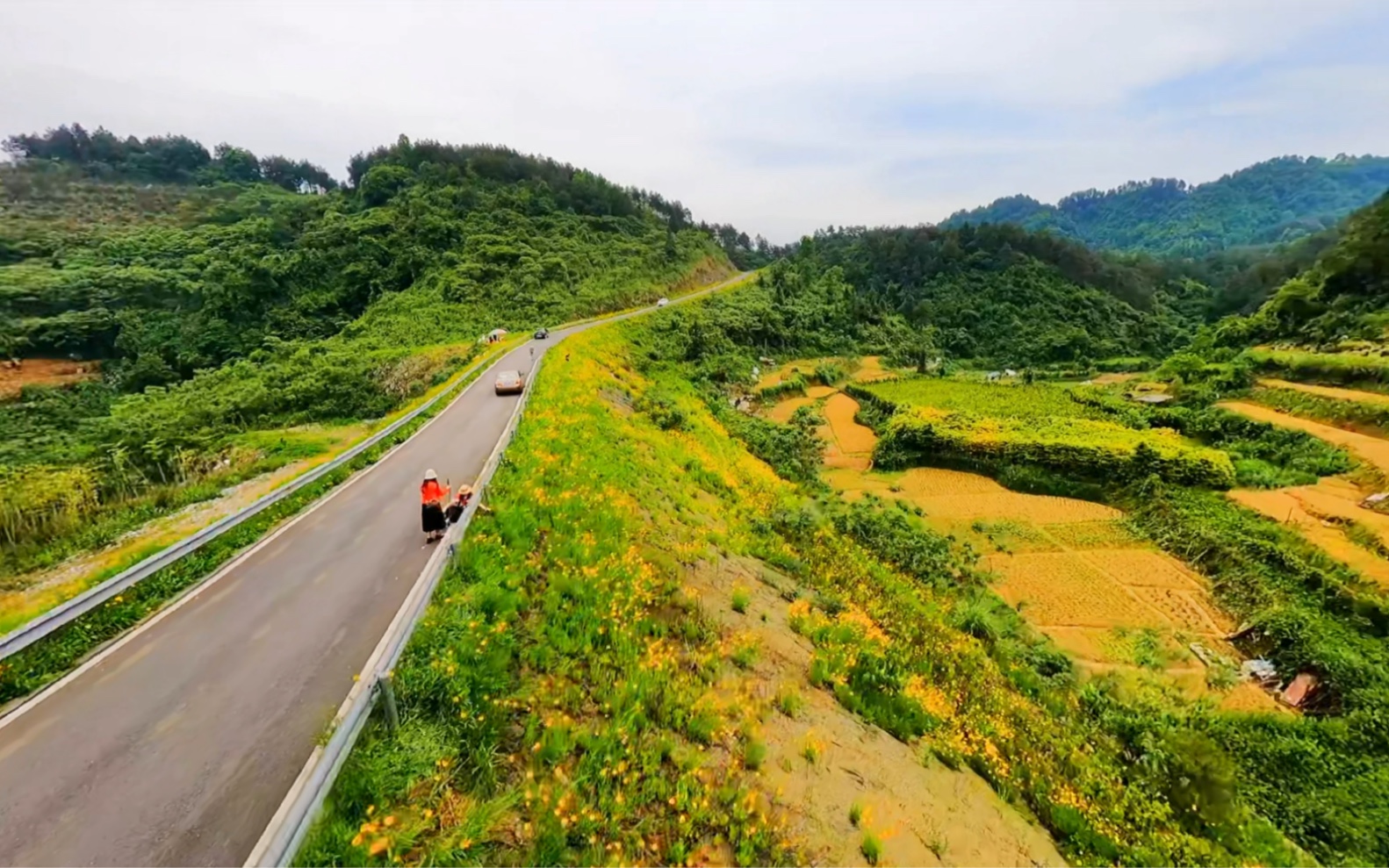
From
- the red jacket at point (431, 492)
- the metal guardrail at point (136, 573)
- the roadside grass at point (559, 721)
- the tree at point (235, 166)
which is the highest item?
the tree at point (235, 166)

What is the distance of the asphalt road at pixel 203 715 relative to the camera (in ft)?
14.6

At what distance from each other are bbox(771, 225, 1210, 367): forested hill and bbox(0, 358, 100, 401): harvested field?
62.8 meters

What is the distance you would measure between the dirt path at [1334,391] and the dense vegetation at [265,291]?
4581cm

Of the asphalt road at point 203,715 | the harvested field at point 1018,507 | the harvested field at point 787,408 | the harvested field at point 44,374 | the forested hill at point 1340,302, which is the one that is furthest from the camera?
the harvested field at point 787,408

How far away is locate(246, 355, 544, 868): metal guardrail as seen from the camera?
12.5ft

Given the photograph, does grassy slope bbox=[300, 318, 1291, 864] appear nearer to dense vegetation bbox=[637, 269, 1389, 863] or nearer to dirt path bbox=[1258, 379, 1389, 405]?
dense vegetation bbox=[637, 269, 1389, 863]

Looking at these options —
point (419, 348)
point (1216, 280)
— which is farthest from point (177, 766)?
point (1216, 280)

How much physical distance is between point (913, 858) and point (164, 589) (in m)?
10.2

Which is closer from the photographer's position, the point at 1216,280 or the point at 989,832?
the point at 989,832

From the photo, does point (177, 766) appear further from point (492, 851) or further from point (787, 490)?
point (787, 490)

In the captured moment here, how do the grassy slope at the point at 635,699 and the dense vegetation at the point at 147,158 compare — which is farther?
the dense vegetation at the point at 147,158

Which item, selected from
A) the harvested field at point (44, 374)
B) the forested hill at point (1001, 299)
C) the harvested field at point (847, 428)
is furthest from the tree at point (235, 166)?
the harvested field at point (847, 428)

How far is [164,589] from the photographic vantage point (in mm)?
7852

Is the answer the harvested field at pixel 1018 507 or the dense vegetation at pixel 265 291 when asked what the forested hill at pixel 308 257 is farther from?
the harvested field at pixel 1018 507
